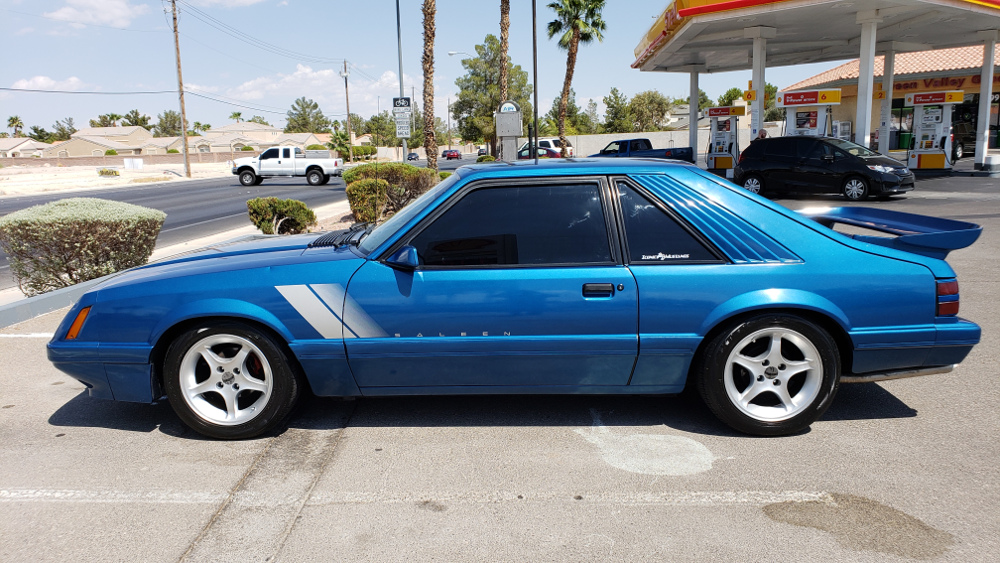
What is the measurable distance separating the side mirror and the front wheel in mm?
16271

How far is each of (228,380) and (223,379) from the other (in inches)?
1.1

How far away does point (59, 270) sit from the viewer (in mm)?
7871

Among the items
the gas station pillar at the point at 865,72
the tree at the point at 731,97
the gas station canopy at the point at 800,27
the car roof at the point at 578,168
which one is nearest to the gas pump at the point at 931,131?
the gas station canopy at the point at 800,27

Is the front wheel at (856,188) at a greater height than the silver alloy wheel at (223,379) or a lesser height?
greater

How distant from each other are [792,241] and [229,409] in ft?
10.7

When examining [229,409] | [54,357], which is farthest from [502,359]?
[54,357]

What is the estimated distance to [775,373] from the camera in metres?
3.87

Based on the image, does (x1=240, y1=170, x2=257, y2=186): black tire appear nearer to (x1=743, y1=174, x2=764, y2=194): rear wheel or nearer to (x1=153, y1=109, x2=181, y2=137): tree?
(x1=743, y1=174, x2=764, y2=194): rear wheel

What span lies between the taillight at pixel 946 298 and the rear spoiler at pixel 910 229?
0.17m

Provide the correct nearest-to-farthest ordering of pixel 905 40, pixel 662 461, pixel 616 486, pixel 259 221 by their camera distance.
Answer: pixel 616 486 → pixel 662 461 → pixel 259 221 → pixel 905 40

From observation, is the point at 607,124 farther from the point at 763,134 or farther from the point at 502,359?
the point at 502,359

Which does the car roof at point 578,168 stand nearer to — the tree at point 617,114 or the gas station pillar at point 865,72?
the gas station pillar at point 865,72

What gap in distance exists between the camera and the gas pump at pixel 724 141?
24906 millimetres

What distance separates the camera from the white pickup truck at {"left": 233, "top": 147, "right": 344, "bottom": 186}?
3575 cm
